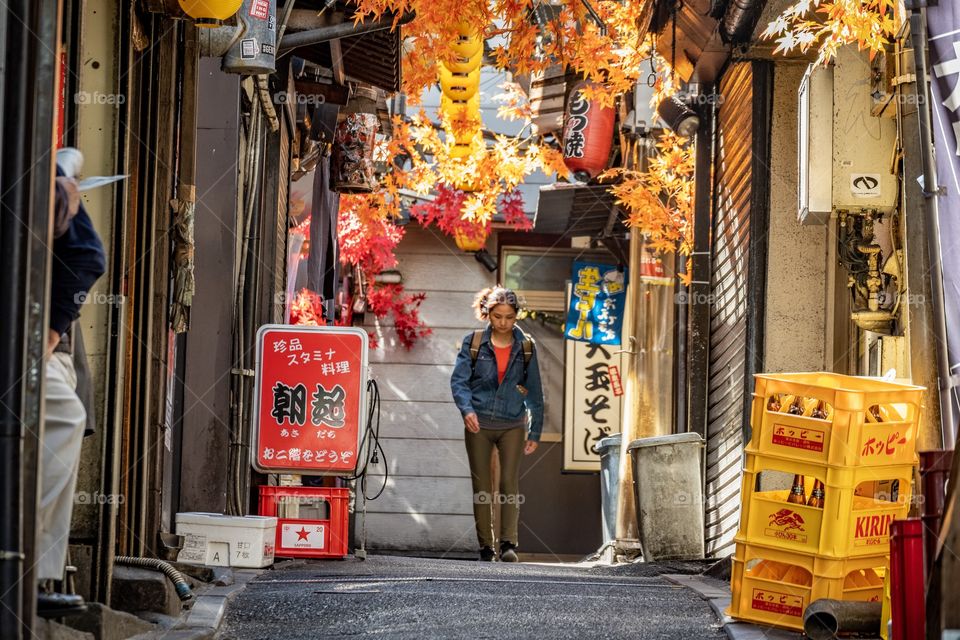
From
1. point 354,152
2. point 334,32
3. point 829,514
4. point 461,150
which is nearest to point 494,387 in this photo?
point 334,32

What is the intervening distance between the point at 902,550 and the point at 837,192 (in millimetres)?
3690

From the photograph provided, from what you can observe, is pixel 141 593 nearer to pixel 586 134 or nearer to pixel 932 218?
pixel 932 218

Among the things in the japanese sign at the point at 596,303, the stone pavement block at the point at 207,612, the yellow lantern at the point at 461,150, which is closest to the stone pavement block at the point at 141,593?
the stone pavement block at the point at 207,612

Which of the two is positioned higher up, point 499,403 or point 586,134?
point 586,134

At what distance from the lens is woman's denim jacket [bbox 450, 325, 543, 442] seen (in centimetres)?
1241

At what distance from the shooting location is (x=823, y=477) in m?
6.87

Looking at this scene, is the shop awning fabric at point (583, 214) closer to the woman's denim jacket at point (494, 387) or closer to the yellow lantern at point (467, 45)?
the yellow lantern at point (467, 45)

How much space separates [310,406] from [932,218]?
5623mm

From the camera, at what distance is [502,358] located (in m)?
12.6

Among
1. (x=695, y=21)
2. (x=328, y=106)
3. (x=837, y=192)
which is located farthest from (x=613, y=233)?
(x=837, y=192)

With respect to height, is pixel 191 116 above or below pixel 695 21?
below

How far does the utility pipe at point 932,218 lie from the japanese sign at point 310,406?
501cm

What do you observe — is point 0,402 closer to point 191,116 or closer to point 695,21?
point 191,116

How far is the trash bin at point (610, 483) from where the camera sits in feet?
49.3
